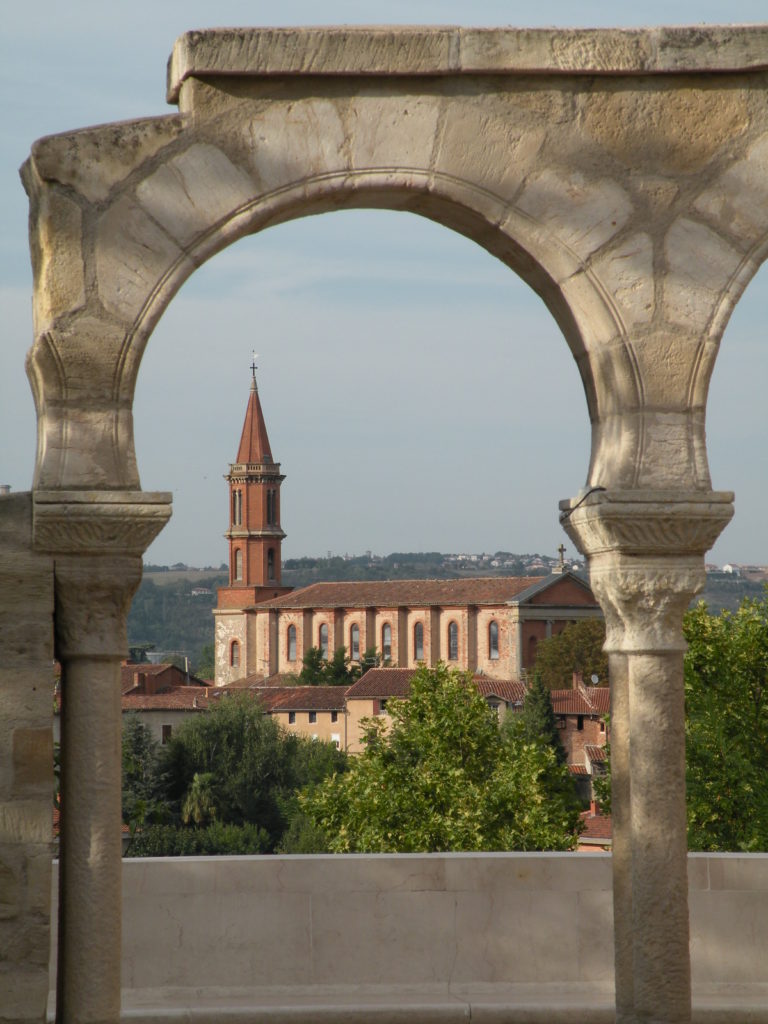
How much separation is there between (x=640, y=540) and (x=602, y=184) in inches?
47.8

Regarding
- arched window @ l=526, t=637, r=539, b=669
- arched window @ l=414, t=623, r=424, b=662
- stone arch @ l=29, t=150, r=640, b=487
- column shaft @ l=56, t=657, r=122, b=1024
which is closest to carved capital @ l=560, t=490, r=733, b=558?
stone arch @ l=29, t=150, r=640, b=487

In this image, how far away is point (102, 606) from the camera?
4605mm

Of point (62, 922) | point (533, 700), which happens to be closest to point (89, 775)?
point (62, 922)

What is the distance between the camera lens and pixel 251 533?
355 ft

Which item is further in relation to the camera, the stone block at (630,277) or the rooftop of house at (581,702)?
the rooftop of house at (581,702)

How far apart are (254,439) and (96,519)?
106 m

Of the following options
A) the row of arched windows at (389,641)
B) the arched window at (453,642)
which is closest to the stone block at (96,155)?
the row of arched windows at (389,641)

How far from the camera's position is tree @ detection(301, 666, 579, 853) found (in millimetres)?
26484

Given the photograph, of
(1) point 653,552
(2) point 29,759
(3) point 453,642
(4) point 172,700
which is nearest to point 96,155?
(2) point 29,759

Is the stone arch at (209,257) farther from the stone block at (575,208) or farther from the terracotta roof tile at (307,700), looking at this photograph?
the terracotta roof tile at (307,700)

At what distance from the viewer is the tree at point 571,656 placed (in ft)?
253

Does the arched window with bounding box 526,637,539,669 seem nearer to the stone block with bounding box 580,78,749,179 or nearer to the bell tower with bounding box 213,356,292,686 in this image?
the bell tower with bounding box 213,356,292,686

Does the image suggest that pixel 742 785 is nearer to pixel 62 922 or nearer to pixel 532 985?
pixel 532 985

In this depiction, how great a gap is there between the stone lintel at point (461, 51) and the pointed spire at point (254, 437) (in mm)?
104837
